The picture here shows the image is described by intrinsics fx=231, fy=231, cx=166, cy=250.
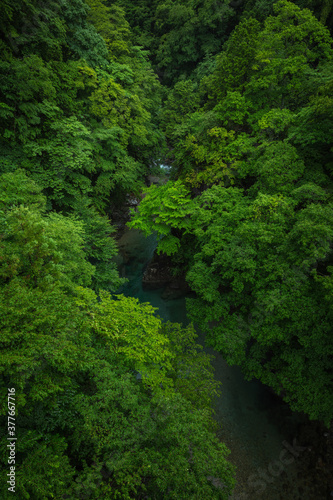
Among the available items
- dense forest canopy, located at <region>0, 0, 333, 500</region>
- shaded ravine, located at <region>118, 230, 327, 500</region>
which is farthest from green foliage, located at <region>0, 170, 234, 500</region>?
shaded ravine, located at <region>118, 230, 327, 500</region>

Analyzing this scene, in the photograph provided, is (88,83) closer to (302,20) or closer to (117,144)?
(117,144)

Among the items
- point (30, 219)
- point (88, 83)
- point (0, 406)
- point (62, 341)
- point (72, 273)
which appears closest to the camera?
point (0, 406)

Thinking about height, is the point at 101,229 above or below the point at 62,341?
below

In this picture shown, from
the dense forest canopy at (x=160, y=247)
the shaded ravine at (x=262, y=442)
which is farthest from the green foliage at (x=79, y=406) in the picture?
the shaded ravine at (x=262, y=442)

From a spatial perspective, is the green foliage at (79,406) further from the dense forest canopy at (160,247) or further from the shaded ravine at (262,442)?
the shaded ravine at (262,442)

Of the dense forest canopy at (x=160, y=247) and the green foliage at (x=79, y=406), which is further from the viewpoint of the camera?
the dense forest canopy at (x=160, y=247)

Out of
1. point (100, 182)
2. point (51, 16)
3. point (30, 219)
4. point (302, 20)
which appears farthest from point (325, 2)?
point (30, 219)

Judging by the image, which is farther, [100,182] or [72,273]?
[100,182]

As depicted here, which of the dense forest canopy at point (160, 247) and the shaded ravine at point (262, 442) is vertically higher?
the dense forest canopy at point (160, 247)
